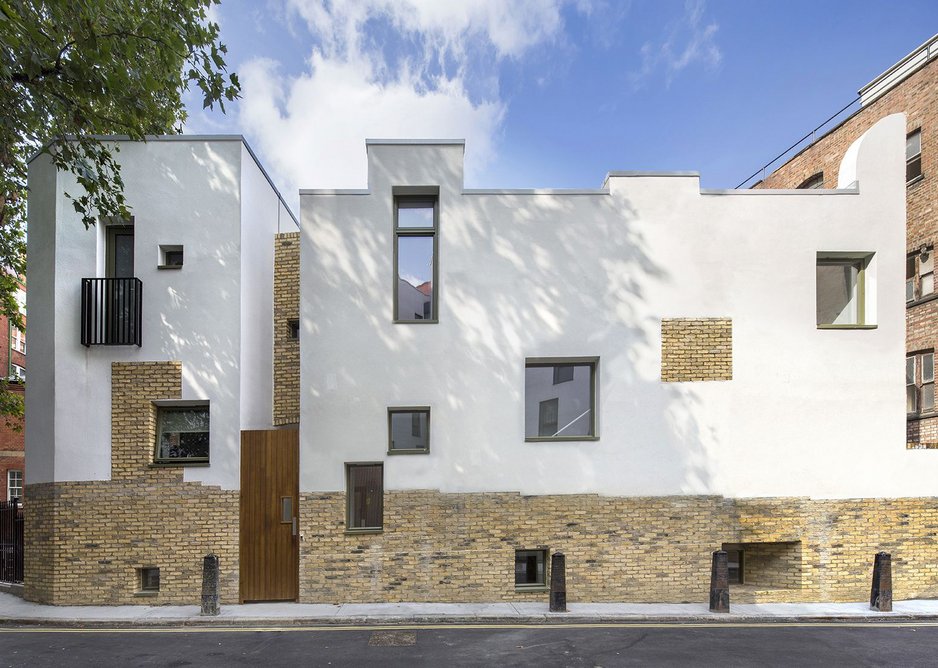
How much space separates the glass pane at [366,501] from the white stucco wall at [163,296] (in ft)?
6.94

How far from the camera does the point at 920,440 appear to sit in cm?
1788

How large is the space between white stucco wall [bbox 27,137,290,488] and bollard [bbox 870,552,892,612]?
11259 millimetres

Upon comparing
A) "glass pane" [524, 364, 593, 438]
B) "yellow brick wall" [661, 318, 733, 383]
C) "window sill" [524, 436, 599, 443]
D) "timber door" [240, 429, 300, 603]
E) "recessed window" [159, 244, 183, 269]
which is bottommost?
"timber door" [240, 429, 300, 603]

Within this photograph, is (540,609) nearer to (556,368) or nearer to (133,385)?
(556,368)

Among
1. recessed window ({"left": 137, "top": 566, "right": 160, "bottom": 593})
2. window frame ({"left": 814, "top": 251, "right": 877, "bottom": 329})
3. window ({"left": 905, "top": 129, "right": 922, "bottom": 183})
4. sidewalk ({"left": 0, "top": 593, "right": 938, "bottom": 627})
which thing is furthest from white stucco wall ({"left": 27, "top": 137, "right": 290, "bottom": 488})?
window ({"left": 905, "top": 129, "right": 922, "bottom": 183})

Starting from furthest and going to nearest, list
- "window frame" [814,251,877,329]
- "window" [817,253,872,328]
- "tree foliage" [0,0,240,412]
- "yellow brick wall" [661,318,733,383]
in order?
"window" [817,253,872,328] → "window frame" [814,251,877,329] → "yellow brick wall" [661,318,733,383] → "tree foliage" [0,0,240,412]

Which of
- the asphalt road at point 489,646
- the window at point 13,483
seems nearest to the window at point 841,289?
the asphalt road at point 489,646

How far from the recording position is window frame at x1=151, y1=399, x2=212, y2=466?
11.1 metres

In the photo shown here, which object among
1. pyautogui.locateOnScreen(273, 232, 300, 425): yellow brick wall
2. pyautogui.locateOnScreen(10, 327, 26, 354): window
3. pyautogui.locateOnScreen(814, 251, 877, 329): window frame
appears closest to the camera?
pyautogui.locateOnScreen(814, 251, 877, 329): window frame

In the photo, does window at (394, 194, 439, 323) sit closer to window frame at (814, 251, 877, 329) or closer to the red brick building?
window frame at (814, 251, 877, 329)

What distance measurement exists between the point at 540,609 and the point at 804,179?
1827 centimetres

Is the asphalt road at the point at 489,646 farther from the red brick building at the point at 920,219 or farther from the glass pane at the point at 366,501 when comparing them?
the red brick building at the point at 920,219

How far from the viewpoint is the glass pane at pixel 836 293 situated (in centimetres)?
1199

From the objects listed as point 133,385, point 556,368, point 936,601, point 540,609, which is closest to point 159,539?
point 133,385
